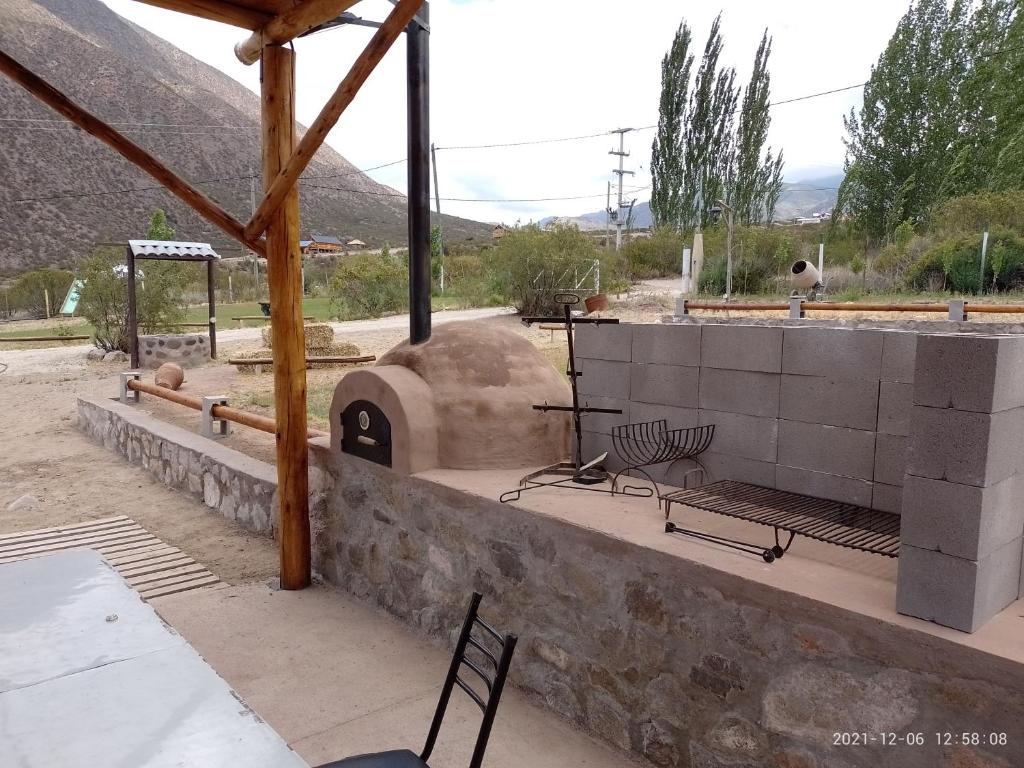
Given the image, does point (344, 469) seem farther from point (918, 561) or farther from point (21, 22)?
point (21, 22)

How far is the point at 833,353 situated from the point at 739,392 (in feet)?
1.56

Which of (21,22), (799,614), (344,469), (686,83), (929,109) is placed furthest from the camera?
(21,22)

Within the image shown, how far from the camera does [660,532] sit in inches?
116

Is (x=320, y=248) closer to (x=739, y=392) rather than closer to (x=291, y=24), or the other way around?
(x=291, y=24)

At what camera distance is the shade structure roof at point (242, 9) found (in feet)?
13.2

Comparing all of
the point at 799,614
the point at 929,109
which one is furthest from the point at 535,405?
→ the point at 929,109

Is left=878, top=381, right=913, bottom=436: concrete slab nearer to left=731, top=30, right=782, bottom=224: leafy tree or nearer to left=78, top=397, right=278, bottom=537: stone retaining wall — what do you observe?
left=78, top=397, right=278, bottom=537: stone retaining wall

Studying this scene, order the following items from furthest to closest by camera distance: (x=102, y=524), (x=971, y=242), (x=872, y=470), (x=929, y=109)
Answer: (x=929, y=109), (x=971, y=242), (x=102, y=524), (x=872, y=470)

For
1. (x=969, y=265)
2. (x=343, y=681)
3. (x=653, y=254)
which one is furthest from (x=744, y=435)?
(x=653, y=254)

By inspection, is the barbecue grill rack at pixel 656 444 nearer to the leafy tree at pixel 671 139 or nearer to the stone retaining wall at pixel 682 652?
the stone retaining wall at pixel 682 652

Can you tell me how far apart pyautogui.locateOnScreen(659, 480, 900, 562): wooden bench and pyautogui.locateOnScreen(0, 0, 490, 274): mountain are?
139 ft

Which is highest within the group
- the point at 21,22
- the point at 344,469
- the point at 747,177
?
the point at 21,22

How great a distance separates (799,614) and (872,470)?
0.92 meters

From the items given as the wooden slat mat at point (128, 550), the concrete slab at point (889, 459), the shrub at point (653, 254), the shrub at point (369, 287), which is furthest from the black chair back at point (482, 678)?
the shrub at point (653, 254)
